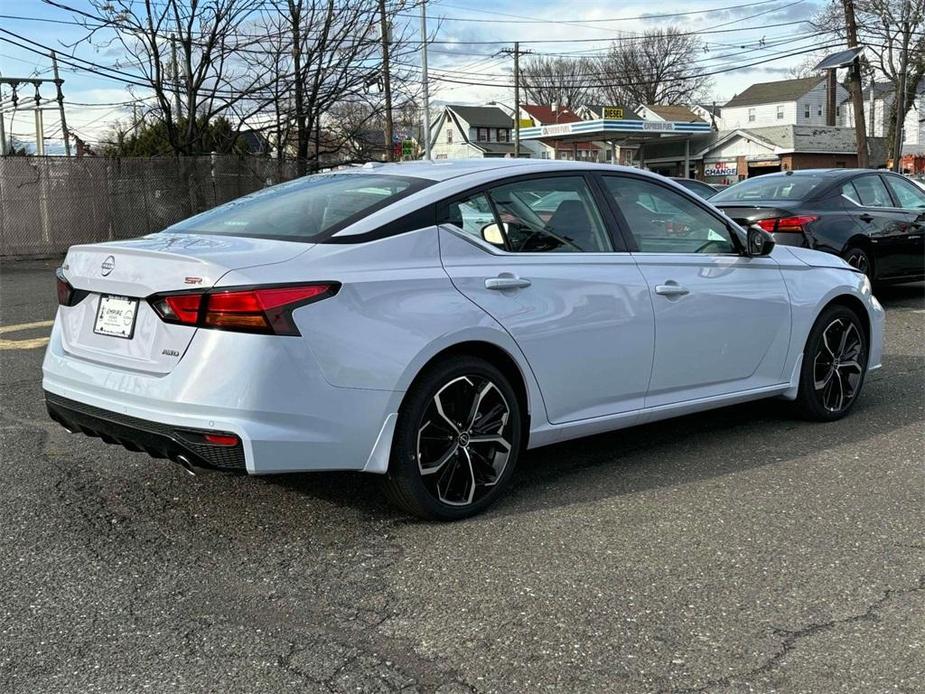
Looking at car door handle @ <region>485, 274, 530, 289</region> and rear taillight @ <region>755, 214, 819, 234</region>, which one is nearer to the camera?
car door handle @ <region>485, 274, 530, 289</region>

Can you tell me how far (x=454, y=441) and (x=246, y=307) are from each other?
1094mm

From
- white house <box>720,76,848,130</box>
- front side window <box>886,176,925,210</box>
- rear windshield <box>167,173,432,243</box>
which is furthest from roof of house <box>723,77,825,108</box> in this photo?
rear windshield <box>167,173,432,243</box>

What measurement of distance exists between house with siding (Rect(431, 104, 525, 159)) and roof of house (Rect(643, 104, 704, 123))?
632 inches

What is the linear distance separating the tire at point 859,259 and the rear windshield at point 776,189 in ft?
2.46

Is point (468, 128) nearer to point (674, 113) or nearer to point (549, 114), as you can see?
point (549, 114)

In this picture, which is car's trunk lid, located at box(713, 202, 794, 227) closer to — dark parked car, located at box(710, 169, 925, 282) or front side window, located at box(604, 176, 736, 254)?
dark parked car, located at box(710, 169, 925, 282)

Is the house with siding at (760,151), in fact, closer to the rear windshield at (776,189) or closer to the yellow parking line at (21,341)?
the rear windshield at (776,189)

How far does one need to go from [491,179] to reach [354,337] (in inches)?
47.5

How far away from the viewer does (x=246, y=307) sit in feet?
11.5

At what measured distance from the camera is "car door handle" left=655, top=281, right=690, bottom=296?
187 inches

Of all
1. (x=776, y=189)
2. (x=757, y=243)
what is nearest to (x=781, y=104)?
(x=776, y=189)

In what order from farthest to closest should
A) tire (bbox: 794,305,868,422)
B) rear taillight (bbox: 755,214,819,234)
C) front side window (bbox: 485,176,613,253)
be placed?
rear taillight (bbox: 755,214,819,234) < tire (bbox: 794,305,868,422) < front side window (bbox: 485,176,613,253)

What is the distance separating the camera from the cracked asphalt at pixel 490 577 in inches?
113

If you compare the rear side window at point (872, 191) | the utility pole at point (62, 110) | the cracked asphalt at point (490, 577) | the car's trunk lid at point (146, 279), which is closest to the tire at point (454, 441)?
the cracked asphalt at point (490, 577)
